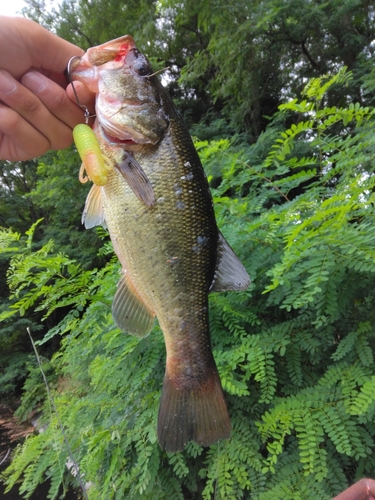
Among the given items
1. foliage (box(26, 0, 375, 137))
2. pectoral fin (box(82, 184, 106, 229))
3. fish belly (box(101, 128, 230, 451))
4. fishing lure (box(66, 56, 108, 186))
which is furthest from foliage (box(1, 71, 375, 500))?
foliage (box(26, 0, 375, 137))

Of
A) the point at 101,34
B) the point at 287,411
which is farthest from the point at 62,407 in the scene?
the point at 101,34

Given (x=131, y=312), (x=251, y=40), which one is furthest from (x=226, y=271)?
(x=251, y=40)

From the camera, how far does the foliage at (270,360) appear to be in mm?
1802

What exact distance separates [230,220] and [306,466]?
166 cm

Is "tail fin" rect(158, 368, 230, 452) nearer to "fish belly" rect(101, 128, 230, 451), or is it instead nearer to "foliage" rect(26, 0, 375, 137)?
"fish belly" rect(101, 128, 230, 451)

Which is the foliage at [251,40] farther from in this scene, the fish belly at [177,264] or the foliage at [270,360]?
the fish belly at [177,264]

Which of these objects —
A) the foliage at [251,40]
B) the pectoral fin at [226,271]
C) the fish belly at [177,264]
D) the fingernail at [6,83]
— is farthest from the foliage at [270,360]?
the foliage at [251,40]

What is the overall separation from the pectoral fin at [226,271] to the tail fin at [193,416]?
358 millimetres

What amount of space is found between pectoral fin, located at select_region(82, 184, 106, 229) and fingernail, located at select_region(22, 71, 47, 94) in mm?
432

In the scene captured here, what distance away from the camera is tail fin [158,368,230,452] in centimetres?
126

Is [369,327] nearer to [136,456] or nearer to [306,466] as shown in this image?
[306,466]

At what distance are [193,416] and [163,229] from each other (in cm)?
74

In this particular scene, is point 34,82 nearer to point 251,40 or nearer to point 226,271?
point 226,271

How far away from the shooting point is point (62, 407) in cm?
366
